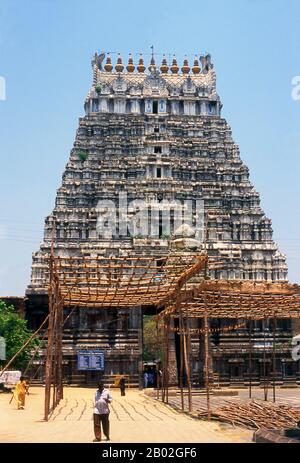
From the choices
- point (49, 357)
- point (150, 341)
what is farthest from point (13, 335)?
point (150, 341)

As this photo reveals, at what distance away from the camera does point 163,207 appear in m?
68.6

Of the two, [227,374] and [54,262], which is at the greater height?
[54,262]

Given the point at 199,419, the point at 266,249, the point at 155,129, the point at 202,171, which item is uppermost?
the point at 155,129

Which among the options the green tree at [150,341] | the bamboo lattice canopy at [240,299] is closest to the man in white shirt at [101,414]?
the bamboo lattice canopy at [240,299]

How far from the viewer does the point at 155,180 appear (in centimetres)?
7081

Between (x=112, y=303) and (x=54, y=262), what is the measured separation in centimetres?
849

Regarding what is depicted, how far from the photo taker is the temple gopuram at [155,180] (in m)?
67.2

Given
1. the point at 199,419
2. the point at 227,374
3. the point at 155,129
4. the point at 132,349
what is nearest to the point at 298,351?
the point at 227,374

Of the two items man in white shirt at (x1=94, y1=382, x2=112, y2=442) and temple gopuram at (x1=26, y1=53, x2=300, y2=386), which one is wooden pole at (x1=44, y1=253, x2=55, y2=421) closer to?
man in white shirt at (x1=94, y1=382, x2=112, y2=442)

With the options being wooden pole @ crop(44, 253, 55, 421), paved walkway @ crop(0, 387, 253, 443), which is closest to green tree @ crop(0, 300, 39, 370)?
paved walkway @ crop(0, 387, 253, 443)
